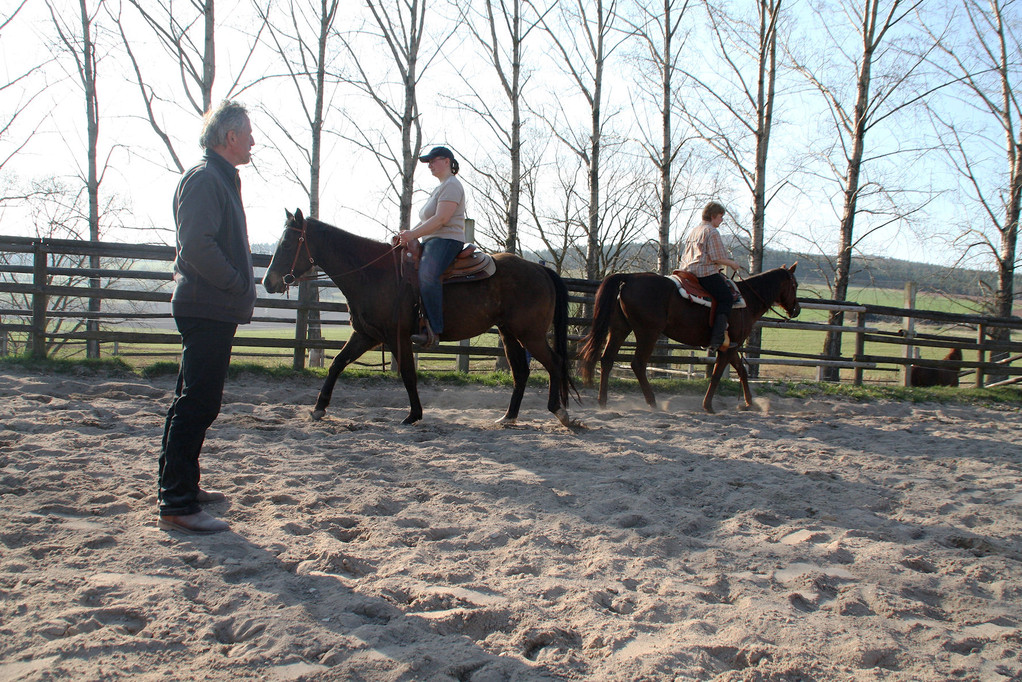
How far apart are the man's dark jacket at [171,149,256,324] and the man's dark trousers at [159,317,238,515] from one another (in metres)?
0.08

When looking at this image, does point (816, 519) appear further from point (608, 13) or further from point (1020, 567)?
point (608, 13)

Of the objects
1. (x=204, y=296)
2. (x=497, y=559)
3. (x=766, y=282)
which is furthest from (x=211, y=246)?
(x=766, y=282)

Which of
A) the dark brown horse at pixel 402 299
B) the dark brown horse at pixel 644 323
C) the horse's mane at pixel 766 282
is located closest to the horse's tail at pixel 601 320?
the dark brown horse at pixel 644 323

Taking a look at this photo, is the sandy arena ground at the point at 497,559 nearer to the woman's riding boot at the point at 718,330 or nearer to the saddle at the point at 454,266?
the saddle at the point at 454,266

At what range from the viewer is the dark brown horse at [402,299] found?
562 cm

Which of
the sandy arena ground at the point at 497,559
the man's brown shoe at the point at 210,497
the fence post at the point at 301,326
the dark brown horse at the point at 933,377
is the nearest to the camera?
the sandy arena ground at the point at 497,559

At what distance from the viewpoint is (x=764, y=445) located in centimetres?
542

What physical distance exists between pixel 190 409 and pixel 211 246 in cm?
79

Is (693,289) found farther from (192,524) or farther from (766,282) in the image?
(192,524)

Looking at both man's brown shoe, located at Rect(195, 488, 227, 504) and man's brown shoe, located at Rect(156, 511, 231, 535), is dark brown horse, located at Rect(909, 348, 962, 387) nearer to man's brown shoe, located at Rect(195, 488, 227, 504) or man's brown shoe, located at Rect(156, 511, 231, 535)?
man's brown shoe, located at Rect(195, 488, 227, 504)

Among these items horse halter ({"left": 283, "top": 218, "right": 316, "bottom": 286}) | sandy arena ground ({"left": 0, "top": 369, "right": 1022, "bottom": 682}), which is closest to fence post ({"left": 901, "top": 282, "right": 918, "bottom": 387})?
sandy arena ground ({"left": 0, "top": 369, "right": 1022, "bottom": 682})

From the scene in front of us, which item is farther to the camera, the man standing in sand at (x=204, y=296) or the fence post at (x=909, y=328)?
the fence post at (x=909, y=328)

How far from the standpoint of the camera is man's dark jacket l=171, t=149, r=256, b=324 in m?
2.87

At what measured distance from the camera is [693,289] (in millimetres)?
7414
